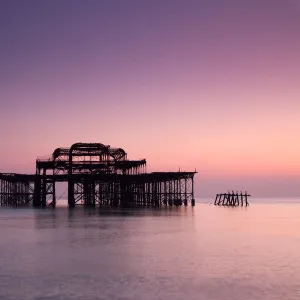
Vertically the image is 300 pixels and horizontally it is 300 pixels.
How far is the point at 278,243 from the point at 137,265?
13510mm

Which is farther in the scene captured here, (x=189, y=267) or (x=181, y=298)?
(x=189, y=267)

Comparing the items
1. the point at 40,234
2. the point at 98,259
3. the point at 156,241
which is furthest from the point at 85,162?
the point at 98,259

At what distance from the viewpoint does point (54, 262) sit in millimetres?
22125

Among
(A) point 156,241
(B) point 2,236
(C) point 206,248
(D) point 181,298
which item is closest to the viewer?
(D) point 181,298

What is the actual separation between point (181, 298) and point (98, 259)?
8.38 m

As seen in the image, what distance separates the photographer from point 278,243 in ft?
104

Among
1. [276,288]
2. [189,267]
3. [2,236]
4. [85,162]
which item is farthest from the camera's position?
[85,162]

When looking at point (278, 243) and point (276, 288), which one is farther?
point (278, 243)

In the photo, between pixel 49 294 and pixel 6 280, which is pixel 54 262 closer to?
pixel 6 280

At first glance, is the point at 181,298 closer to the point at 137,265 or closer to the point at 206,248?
the point at 137,265

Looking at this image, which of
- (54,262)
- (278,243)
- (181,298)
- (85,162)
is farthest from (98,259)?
(85,162)

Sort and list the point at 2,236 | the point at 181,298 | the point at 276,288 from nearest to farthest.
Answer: the point at 181,298 < the point at 276,288 < the point at 2,236

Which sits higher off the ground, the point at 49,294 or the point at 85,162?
the point at 85,162

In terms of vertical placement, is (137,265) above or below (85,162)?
below
